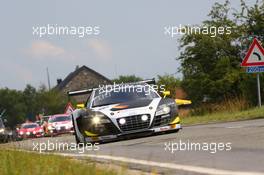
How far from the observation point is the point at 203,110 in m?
33.1

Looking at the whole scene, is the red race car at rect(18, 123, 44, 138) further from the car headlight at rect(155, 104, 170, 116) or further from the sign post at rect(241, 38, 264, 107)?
the car headlight at rect(155, 104, 170, 116)

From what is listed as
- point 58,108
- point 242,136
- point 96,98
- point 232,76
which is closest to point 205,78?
point 232,76

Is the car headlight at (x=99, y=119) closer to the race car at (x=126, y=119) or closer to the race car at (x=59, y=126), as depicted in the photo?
the race car at (x=126, y=119)

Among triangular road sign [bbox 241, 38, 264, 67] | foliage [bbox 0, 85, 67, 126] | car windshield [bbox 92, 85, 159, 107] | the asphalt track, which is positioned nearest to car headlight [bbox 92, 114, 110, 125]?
car windshield [bbox 92, 85, 159, 107]

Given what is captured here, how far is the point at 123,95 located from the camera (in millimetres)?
16125

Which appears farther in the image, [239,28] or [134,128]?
[239,28]

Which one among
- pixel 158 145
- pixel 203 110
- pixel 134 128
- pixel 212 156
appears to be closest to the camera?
pixel 212 156

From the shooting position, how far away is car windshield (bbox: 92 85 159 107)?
1598 centimetres

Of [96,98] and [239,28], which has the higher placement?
[239,28]

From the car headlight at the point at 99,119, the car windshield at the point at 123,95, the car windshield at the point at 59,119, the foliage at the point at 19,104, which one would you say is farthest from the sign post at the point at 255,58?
the foliage at the point at 19,104

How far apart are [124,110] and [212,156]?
5198 millimetres

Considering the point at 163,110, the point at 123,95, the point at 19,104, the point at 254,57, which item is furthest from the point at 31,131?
the point at 19,104

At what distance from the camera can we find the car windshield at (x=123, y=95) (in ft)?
52.4

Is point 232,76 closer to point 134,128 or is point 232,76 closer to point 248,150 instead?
point 134,128
